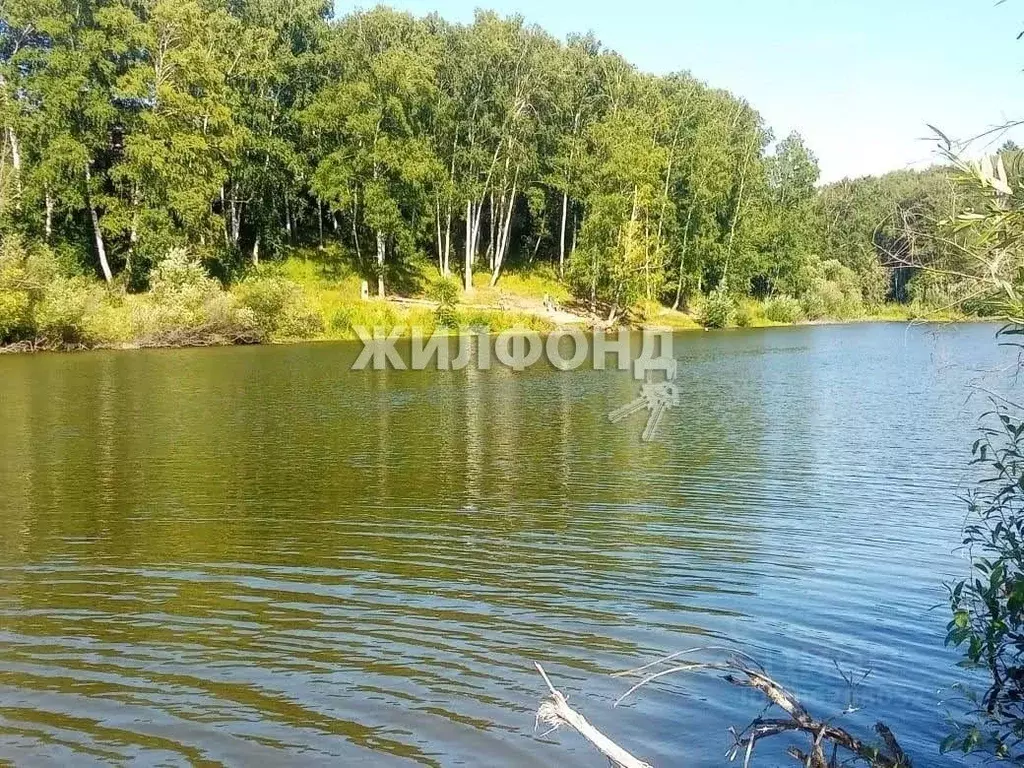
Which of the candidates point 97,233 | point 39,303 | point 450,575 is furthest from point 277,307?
point 450,575

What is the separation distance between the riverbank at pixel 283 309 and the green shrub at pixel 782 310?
15.9ft

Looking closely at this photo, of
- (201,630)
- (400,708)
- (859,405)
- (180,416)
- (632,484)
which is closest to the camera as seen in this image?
(400,708)

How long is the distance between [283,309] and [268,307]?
3.08 feet

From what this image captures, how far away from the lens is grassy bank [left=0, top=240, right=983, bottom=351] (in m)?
45.9

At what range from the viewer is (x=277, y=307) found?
54938 mm

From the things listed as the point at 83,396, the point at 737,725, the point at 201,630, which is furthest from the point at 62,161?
the point at 737,725

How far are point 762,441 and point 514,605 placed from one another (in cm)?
1273

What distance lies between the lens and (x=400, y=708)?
7.57 meters

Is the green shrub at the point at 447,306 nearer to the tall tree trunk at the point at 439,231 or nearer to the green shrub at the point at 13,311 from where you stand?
the tall tree trunk at the point at 439,231

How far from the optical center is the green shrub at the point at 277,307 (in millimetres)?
54094

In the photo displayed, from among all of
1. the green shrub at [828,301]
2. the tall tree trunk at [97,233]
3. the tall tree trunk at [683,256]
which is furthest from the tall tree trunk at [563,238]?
the tall tree trunk at [97,233]

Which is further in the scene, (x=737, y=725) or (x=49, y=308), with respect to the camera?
(x=49, y=308)

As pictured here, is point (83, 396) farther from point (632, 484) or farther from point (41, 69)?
point (41, 69)

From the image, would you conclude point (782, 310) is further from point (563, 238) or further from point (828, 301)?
point (563, 238)
